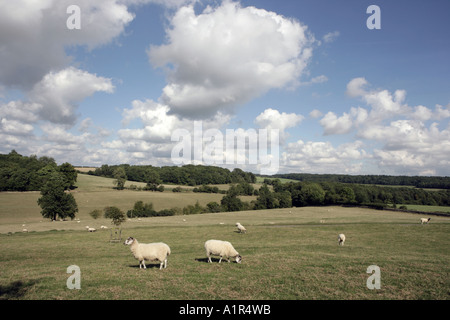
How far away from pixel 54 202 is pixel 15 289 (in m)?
64.3

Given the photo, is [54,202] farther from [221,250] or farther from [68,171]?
[221,250]

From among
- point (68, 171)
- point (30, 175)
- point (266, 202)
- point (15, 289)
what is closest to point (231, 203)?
point (266, 202)

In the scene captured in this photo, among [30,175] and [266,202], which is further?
[266,202]

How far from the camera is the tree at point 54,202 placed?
66438mm

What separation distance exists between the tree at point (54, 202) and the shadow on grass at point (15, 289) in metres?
62.7

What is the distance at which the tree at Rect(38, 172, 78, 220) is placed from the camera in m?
66.4

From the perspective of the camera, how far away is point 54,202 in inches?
2633

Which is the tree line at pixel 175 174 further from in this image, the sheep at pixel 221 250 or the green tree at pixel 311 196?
the sheep at pixel 221 250

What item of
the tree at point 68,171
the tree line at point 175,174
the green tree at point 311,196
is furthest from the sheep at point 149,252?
the tree line at point 175,174

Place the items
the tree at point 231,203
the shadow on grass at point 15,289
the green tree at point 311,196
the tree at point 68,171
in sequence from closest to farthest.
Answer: the shadow on grass at point 15,289, the tree at point 231,203, the tree at point 68,171, the green tree at point 311,196

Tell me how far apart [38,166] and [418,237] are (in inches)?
5400

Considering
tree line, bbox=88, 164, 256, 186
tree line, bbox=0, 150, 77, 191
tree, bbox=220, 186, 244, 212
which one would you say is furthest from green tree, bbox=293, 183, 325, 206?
tree line, bbox=0, 150, 77, 191

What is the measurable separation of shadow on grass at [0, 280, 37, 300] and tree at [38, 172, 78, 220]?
62.7m

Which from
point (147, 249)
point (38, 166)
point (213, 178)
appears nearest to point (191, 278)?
point (147, 249)
